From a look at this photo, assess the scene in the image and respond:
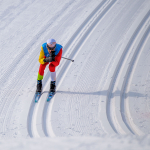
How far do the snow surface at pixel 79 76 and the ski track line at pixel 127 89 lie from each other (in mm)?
17

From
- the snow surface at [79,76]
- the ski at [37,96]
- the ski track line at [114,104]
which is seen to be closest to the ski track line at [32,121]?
the snow surface at [79,76]

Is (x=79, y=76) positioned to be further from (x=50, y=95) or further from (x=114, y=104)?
(x=114, y=104)

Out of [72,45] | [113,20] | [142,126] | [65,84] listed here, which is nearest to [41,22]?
[72,45]

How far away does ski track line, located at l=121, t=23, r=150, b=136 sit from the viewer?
463 centimetres

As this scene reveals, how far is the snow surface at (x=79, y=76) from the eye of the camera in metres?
4.36

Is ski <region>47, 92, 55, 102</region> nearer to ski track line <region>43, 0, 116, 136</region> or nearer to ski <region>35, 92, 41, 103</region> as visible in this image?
ski track line <region>43, 0, 116, 136</region>

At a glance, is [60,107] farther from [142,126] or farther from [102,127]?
[142,126]

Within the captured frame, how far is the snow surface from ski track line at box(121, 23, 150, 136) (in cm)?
2

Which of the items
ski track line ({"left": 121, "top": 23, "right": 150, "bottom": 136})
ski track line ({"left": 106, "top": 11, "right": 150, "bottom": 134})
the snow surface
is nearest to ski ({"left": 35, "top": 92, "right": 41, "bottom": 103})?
the snow surface

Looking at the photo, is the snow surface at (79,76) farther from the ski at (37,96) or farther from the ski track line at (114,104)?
the ski at (37,96)

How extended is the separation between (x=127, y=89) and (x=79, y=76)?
1.16 meters

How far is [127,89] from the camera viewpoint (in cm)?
556

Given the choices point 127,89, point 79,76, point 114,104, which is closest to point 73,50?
point 79,76

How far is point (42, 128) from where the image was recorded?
178 inches
